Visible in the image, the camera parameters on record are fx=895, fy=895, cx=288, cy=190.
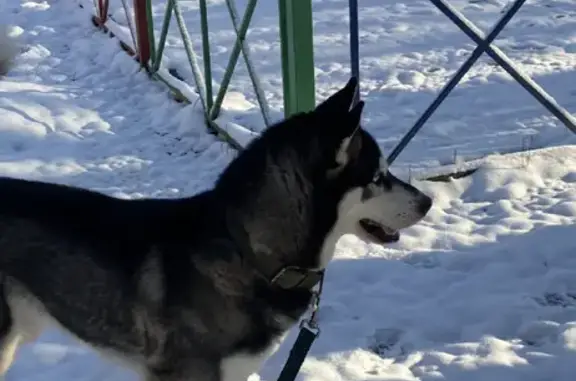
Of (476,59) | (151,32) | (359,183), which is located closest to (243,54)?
(476,59)

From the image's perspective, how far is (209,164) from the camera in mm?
5660

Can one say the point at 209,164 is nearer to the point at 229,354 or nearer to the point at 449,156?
the point at 449,156

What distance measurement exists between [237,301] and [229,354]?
0.54ft

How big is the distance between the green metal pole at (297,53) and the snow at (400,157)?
78 centimetres

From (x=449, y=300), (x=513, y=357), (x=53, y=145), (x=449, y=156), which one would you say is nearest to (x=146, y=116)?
(x=53, y=145)

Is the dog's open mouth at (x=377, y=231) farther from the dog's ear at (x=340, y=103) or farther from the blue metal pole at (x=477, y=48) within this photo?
the blue metal pole at (x=477, y=48)

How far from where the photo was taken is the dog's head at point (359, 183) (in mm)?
2621

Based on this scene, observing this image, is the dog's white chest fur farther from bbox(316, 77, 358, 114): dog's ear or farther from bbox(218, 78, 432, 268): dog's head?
bbox(316, 77, 358, 114): dog's ear

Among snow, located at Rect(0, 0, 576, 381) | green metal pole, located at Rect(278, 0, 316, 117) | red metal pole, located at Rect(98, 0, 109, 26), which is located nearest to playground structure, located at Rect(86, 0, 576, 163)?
green metal pole, located at Rect(278, 0, 316, 117)

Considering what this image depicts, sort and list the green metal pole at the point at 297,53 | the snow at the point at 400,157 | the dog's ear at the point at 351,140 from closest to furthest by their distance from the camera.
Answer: the dog's ear at the point at 351,140 < the snow at the point at 400,157 < the green metal pole at the point at 297,53

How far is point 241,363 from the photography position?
276 cm

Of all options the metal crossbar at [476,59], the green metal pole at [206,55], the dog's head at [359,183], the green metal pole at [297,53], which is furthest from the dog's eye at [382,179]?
the green metal pole at [206,55]

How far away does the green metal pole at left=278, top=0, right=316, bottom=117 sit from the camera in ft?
15.3

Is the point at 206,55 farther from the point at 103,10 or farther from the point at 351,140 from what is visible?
the point at 351,140
